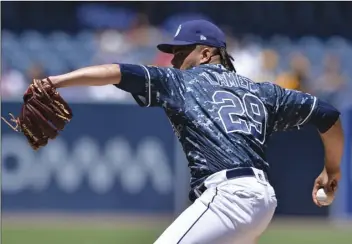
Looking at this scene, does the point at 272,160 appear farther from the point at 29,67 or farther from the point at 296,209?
the point at 29,67

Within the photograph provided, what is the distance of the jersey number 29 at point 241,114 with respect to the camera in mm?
4051

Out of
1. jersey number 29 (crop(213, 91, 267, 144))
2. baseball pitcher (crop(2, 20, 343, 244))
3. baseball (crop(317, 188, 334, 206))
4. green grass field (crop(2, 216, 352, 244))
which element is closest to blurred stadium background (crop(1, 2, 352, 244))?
green grass field (crop(2, 216, 352, 244))

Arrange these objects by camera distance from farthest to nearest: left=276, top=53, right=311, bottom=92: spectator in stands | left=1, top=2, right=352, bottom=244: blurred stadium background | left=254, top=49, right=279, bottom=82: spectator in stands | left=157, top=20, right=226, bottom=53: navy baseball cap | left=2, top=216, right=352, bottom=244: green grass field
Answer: left=254, top=49, right=279, bottom=82: spectator in stands, left=276, top=53, right=311, bottom=92: spectator in stands, left=1, top=2, right=352, bottom=244: blurred stadium background, left=2, top=216, right=352, bottom=244: green grass field, left=157, top=20, right=226, bottom=53: navy baseball cap

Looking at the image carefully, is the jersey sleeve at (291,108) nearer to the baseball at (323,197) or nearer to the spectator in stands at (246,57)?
the baseball at (323,197)

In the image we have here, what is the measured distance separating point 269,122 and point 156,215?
20.7 ft

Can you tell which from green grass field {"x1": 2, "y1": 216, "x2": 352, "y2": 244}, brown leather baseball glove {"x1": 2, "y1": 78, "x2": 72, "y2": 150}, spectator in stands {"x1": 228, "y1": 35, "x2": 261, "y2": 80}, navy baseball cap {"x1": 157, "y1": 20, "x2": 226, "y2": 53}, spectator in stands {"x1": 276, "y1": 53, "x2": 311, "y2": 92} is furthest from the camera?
spectator in stands {"x1": 228, "y1": 35, "x2": 261, "y2": 80}

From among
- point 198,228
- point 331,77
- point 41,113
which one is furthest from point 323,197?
point 331,77

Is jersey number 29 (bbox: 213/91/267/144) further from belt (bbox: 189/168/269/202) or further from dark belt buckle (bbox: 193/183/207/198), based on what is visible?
dark belt buckle (bbox: 193/183/207/198)

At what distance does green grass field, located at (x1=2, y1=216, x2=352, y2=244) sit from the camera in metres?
8.45

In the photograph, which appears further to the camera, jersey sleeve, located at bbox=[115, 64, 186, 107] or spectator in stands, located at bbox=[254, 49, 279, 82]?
spectator in stands, located at bbox=[254, 49, 279, 82]

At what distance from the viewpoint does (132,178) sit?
10602mm

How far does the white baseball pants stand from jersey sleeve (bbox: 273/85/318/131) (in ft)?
1.52

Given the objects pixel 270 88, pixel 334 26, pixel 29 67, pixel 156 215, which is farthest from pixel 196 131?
pixel 334 26

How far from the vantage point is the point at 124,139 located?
35.0ft
